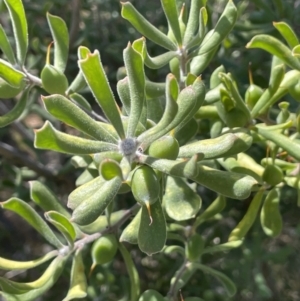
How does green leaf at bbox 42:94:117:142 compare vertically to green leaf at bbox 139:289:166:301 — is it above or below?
above

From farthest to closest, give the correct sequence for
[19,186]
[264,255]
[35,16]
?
[35,16] → [19,186] → [264,255]

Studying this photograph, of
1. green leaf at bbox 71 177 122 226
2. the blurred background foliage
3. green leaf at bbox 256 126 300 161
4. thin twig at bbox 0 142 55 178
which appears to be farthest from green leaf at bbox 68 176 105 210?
thin twig at bbox 0 142 55 178

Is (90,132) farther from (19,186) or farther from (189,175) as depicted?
(19,186)

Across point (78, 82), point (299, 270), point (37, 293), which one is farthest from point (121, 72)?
point (299, 270)

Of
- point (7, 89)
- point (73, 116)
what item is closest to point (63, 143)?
point (73, 116)

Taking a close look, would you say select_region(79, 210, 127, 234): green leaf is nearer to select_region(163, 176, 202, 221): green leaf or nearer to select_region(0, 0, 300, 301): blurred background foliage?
select_region(163, 176, 202, 221): green leaf

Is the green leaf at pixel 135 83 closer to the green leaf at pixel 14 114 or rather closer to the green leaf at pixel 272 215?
the green leaf at pixel 14 114

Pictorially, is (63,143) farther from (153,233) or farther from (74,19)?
(74,19)
